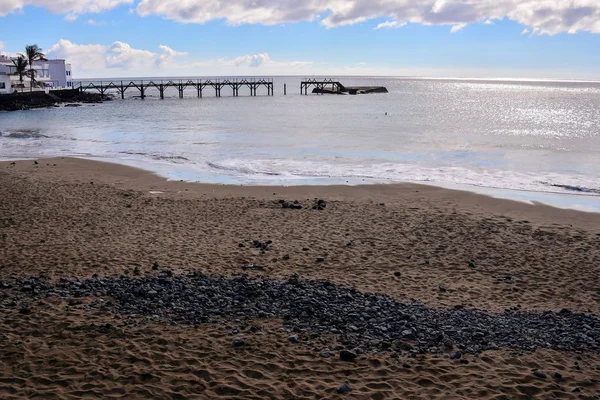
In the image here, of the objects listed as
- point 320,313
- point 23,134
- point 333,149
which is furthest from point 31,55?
point 320,313

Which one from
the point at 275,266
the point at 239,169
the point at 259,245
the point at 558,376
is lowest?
the point at 558,376

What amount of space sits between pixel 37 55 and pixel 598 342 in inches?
3494

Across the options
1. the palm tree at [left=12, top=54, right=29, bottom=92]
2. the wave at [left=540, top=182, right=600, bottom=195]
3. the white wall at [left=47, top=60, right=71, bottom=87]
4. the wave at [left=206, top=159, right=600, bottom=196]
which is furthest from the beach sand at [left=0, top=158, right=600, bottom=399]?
the white wall at [left=47, top=60, right=71, bottom=87]

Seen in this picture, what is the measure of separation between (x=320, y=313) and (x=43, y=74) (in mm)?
93595

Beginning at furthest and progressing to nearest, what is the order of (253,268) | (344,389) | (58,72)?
(58,72), (253,268), (344,389)

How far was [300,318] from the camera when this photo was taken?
6.97 m

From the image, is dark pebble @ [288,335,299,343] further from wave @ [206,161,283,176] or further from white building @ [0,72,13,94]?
white building @ [0,72,13,94]

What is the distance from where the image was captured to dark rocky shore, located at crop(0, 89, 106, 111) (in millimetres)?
63688

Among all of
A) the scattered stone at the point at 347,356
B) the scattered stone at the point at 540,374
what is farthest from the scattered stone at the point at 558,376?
the scattered stone at the point at 347,356

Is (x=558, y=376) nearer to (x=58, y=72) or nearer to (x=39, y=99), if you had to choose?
(x=39, y=99)

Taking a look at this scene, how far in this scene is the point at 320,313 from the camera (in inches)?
280

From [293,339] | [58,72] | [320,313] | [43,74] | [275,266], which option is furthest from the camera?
[58,72]

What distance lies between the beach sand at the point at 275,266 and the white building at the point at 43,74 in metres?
65.4

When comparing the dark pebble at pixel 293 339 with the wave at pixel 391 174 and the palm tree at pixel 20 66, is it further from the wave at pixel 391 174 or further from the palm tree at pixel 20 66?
the palm tree at pixel 20 66
